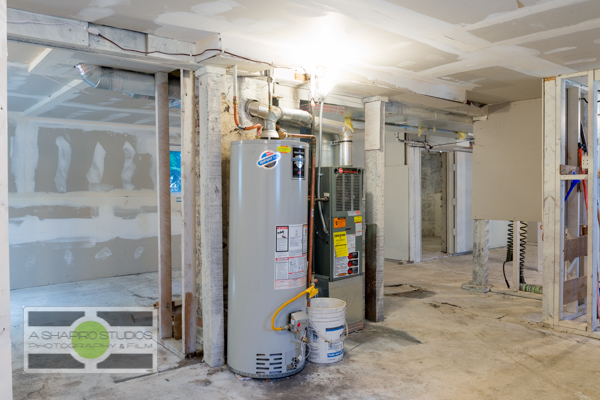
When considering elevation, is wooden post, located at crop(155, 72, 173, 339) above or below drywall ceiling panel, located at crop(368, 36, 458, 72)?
below

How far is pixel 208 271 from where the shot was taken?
2973mm

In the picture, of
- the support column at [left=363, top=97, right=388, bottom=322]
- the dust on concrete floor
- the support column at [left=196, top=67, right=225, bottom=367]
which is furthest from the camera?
the dust on concrete floor

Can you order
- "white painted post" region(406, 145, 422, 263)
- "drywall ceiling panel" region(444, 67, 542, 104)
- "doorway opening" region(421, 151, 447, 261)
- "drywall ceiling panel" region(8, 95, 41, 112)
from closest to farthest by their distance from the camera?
"drywall ceiling panel" region(444, 67, 542, 104) → "drywall ceiling panel" region(8, 95, 41, 112) → "white painted post" region(406, 145, 422, 263) → "doorway opening" region(421, 151, 447, 261)

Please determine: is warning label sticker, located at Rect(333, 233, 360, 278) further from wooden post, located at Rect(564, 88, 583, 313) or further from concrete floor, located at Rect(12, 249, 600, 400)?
wooden post, located at Rect(564, 88, 583, 313)

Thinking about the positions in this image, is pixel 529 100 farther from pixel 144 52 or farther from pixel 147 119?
pixel 147 119

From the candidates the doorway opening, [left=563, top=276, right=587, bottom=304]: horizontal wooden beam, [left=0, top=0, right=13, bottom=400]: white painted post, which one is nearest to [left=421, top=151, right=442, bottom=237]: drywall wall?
→ the doorway opening

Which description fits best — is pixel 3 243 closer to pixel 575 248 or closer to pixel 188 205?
pixel 188 205

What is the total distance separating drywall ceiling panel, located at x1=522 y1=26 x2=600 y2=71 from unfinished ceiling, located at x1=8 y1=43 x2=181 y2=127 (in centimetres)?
282

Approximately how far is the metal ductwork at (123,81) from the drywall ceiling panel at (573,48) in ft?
8.72

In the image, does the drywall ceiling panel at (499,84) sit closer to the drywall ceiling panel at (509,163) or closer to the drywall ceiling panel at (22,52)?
the drywall ceiling panel at (509,163)

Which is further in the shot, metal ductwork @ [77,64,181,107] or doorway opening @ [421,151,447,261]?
doorway opening @ [421,151,447,261]

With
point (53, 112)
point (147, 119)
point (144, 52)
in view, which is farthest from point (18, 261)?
point (144, 52)

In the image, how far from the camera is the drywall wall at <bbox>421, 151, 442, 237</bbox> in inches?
410

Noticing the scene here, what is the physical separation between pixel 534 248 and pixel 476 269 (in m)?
4.27
